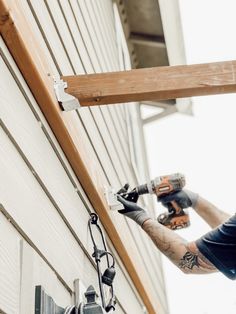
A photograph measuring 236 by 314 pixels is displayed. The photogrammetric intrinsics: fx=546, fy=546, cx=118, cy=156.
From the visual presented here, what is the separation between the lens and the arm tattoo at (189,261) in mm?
2453

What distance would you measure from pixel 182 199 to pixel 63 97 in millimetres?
1409

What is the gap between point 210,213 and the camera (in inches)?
126

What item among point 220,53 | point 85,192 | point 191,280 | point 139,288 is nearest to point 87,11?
point 85,192

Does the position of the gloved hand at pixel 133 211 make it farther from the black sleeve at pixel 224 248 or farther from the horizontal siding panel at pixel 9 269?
the horizontal siding panel at pixel 9 269

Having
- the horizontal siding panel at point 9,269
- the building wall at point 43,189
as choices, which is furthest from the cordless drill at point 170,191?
the horizontal siding panel at point 9,269

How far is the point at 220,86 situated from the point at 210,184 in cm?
692

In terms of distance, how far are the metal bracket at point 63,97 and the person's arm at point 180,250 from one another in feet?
3.05

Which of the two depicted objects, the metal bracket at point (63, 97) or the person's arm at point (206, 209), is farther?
the person's arm at point (206, 209)

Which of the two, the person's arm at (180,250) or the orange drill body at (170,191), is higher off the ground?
the orange drill body at (170,191)

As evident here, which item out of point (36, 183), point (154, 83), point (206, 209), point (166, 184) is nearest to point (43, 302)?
point (36, 183)

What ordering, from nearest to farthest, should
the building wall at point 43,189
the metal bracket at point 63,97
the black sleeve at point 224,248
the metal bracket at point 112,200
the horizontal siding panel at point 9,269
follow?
the horizontal siding panel at point 9,269
the building wall at point 43,189
the metal bracket at point 63,97
the black sleeve at point 224,248
the metal bracket at point 112,200

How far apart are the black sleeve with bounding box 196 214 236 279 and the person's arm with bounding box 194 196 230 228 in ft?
2.76

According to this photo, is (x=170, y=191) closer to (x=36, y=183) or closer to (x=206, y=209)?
(x=206, y=209)

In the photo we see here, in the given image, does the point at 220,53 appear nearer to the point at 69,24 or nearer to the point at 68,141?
the point at 69,24
